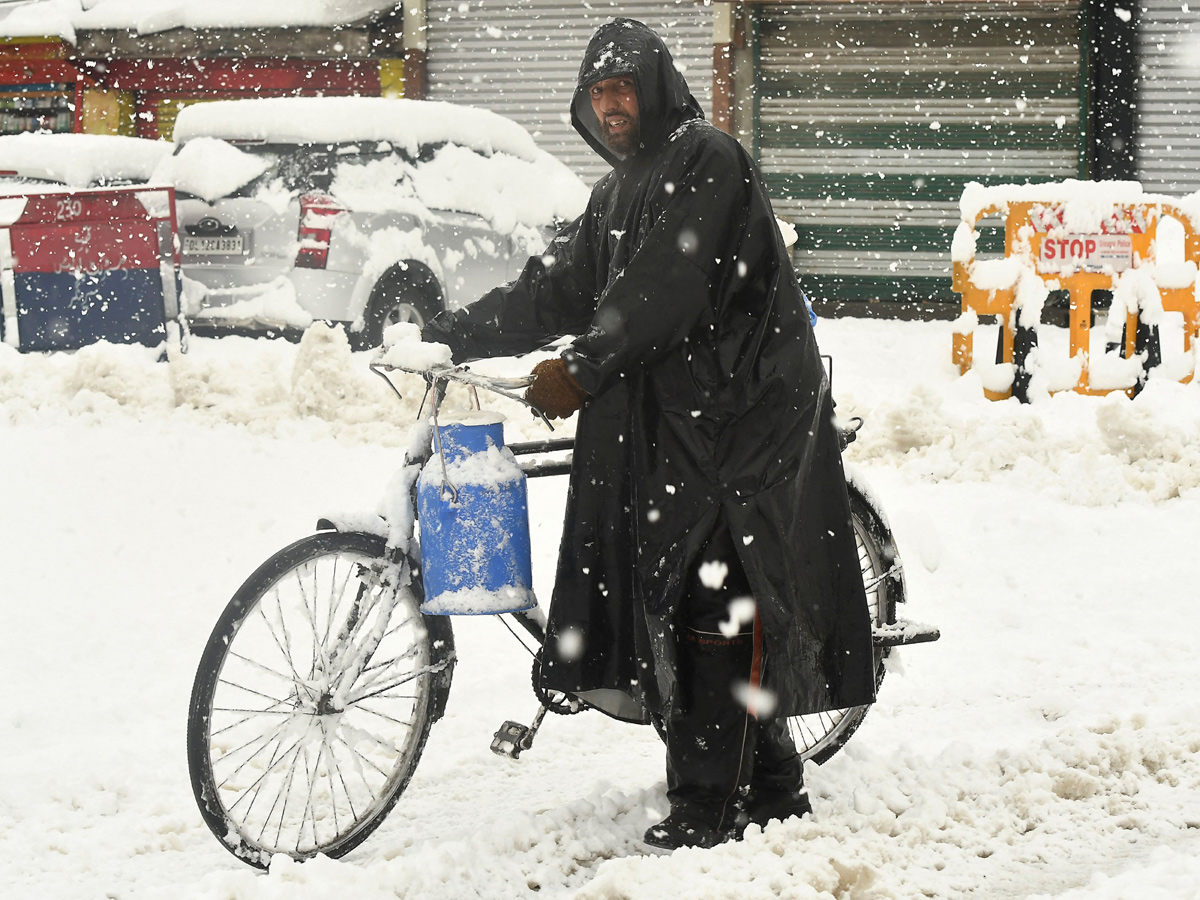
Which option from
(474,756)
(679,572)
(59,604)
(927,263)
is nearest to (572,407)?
(679,572)

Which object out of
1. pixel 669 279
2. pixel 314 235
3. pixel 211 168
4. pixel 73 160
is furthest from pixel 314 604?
pixel 73 160

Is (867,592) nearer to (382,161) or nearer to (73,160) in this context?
(382,161)

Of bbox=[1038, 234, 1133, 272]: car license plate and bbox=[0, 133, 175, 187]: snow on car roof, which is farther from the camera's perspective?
bbox=[0, 133, 175, 187]: snow on car roof

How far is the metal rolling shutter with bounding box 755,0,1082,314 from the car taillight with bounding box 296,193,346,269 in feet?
27.8

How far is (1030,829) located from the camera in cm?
334

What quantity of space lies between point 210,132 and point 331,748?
7534mm

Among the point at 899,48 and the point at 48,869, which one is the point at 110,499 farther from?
the point at 899,48

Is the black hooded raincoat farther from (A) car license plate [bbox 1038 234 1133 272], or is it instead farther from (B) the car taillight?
(A) car license plate [bbox 1038 234 1133 272]

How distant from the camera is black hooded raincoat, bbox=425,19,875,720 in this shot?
117 inches

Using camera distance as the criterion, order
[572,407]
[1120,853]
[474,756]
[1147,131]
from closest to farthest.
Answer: [572,407] → [1120,853] → [474,756] → [1147,131]

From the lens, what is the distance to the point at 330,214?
918 cm

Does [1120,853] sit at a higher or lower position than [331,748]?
lower

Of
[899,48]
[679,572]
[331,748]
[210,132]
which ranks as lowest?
[331,748]

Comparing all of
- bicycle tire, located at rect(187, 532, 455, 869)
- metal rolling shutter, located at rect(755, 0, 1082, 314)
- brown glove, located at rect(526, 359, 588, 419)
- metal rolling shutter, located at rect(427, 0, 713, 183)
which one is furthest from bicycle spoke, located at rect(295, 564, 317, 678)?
metal rolling shutter, located at rect(427, 0, 713, 183)
